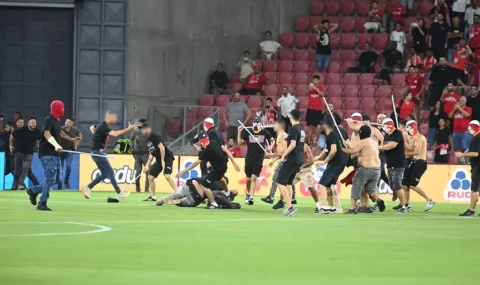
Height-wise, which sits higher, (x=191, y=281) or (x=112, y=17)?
(x=112, y=17)

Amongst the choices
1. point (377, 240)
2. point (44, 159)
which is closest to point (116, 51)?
point (44, 159)

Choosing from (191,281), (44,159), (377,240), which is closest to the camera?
(191,281)

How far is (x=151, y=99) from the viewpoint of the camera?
4003 centimetres

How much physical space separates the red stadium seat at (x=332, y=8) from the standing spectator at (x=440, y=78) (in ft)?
20.3

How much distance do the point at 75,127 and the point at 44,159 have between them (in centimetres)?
1623

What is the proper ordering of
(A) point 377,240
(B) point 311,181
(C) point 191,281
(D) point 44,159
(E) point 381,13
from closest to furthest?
1. (C) point 191,281
2. (A) point 377,240
3. (D) point 44,159
4. (B) point 311,181
5. (E) point 381,13

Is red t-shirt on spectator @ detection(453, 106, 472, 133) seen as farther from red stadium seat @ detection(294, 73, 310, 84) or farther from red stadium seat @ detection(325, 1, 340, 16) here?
red stadium seat @ detection(325, 1, 340, 16)

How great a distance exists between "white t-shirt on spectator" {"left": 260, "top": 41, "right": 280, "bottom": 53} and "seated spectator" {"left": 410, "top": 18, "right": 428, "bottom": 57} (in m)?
5.03

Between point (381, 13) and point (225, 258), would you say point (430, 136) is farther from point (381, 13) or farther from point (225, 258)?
point (225, 258)

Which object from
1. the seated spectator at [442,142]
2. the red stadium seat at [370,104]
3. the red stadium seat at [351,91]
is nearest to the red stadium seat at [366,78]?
the red stadium seat at [351,91]

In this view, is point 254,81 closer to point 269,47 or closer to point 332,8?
point 269,47

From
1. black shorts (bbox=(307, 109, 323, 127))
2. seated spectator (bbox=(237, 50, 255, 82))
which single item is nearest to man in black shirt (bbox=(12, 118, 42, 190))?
seated spectator (bbox=(237, 50, 255, 82))

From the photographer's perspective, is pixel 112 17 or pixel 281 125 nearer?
pixel 281 125

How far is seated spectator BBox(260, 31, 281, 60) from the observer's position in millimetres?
42125
